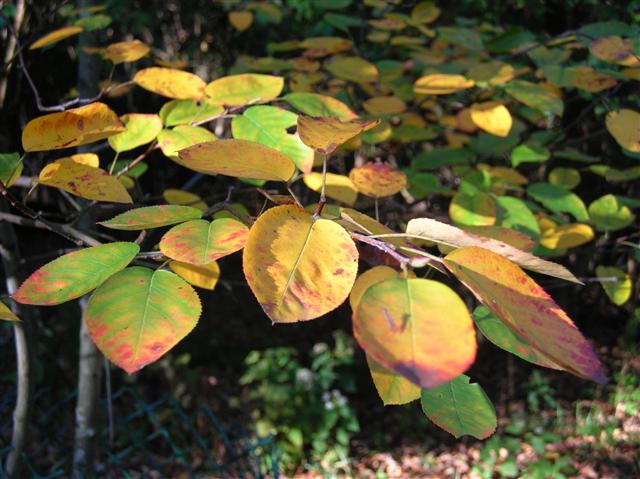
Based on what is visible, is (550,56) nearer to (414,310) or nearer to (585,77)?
(585,77)

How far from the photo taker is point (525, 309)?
0.42 meters

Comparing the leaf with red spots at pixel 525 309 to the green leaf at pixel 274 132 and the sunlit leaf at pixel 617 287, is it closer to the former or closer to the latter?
the green leaf at pixel 274 132

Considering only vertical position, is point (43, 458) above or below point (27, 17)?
below

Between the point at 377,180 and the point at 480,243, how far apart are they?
0.42 meters

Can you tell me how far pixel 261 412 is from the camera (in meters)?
3.47

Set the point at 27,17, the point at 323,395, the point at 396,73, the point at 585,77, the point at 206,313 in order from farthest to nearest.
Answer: the point at 206,313 → the point at 323,395 → the point at 27,17 → the point at 396,73 → the point at 585,77

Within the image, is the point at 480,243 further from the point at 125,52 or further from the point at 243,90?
the point at 125,52

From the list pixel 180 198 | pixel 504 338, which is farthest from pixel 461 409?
pixel 180 198

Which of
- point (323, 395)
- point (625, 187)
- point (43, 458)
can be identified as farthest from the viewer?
point (323, 395)

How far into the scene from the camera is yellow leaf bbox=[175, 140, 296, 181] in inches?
21.9

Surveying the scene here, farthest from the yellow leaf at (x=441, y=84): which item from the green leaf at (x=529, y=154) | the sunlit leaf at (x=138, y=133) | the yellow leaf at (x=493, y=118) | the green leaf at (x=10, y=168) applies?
the green leaf at (x=10, y=168)

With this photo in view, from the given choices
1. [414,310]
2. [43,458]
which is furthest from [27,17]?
[43,458]

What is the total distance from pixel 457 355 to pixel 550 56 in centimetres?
125

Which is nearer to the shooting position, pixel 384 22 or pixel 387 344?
pixel 387 344
